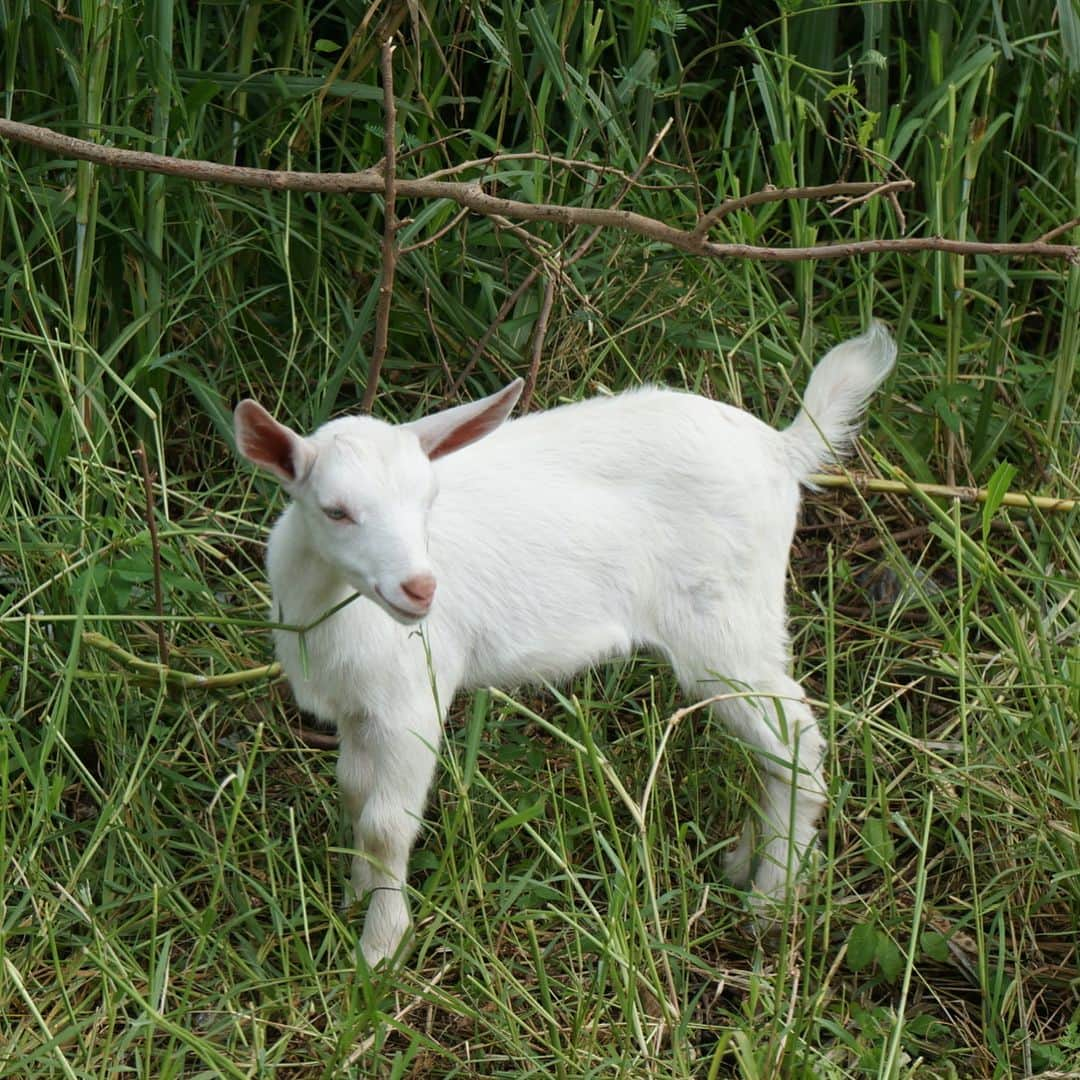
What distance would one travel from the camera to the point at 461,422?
9.73 feet

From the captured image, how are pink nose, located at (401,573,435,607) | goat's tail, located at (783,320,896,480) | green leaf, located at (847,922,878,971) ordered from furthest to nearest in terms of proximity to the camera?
goat's tail, located at (783,320,896,480) → green leaf, located at (847,922,878,971) → pink nose, located at (401,573,435,607)

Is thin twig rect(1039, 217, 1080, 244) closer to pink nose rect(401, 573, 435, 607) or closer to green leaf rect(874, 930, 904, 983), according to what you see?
green leaf rect(874, 930, 904, 983)

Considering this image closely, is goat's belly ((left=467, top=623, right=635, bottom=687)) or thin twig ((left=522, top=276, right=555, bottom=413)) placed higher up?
thin twig ((left=522, top=276, right=555, bottom=413))

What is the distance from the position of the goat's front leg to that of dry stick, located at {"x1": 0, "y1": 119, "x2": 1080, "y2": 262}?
3.33 ft

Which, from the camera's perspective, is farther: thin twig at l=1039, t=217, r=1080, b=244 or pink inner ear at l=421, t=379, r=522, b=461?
thin twig at l=1039, t=217, r=1080, b=244

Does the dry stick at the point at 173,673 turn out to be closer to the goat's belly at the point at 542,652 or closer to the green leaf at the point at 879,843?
the goat's belly at the point at 542,652

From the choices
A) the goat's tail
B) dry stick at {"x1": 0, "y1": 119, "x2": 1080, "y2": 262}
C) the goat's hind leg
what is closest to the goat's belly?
the goat's hind leg

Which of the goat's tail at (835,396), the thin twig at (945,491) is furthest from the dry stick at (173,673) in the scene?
the thin twig at (945,491)

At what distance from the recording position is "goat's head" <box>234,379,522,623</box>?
106 inches

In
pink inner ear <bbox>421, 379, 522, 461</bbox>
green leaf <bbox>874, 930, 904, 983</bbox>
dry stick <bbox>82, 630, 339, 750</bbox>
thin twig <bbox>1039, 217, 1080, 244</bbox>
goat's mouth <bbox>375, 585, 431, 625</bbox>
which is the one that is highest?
thin twig <bbox>1039, 217, 1080, 244</bbox>

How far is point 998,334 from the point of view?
4254 millimetres

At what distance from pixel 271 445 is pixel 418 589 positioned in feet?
1.31

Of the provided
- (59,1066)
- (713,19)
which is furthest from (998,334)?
(59,1066)

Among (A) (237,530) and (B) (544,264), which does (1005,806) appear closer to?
(B) (544,264)
